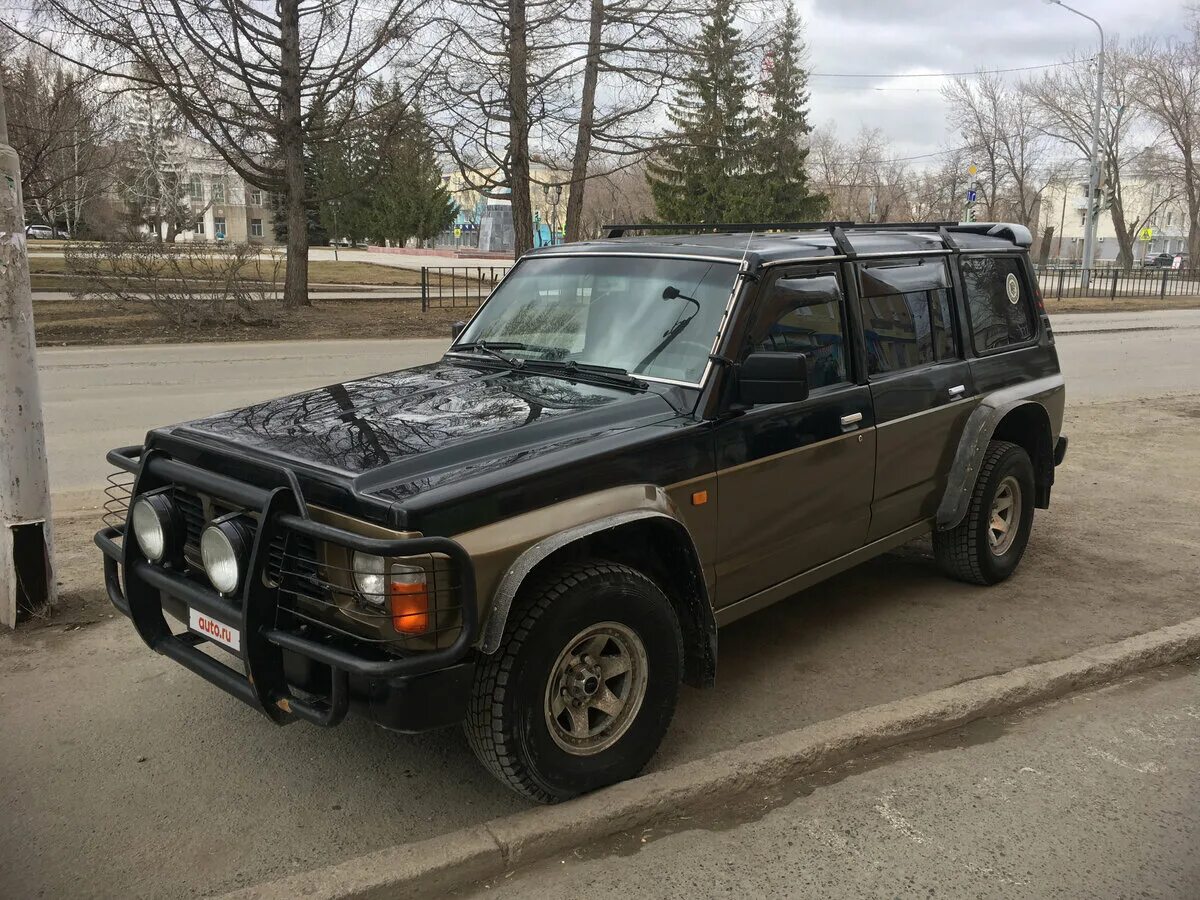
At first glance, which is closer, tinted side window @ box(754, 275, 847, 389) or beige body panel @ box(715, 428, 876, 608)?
beige body panel @ box(715, 428, 876, 608)

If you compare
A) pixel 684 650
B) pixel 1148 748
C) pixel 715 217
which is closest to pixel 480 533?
pixel 684 650

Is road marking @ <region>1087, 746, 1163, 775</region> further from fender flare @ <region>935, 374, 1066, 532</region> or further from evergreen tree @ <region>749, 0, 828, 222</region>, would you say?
evergreen tree @ <region>749, 0, 828, 222</region>

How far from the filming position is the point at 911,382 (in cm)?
476

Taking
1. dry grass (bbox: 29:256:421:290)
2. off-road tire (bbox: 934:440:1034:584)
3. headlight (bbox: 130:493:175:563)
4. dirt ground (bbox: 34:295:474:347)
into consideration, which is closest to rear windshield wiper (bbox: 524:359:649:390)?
headlight (bbox: 130:493:175:563)

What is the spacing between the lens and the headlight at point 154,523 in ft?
11.2

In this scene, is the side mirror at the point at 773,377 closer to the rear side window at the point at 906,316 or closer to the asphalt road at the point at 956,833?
the rear side window at the point at 906,316

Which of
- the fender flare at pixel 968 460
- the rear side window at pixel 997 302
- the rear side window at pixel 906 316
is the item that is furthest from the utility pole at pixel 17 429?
the rear side window at pixel 997 302

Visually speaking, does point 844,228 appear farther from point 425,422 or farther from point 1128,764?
point 1128,764

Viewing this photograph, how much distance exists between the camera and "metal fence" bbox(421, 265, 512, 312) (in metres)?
25.5

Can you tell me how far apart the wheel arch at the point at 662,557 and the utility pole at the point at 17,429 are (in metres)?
2.86

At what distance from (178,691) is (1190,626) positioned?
4.81 meters

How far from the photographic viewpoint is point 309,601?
3.04 meters

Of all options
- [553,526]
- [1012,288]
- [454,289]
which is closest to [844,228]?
[1012,288]

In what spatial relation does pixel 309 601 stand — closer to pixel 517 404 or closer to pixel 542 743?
pixel 542 743
